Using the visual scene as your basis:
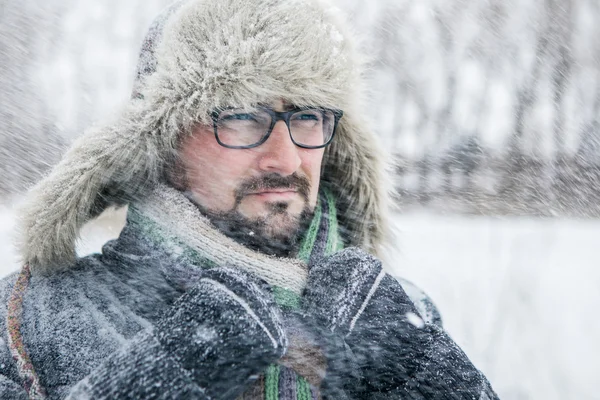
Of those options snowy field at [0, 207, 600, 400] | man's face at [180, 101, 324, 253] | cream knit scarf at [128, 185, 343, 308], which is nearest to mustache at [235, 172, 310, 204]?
man's face at [180, 101, 324, 253]

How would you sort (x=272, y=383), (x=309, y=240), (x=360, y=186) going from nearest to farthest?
(x=272, y=383)
(x=309, y=240)
(x=360, y=186)

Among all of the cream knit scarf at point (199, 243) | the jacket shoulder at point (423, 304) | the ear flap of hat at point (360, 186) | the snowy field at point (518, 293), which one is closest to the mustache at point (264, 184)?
the cream knit scarf at point (199, 243)

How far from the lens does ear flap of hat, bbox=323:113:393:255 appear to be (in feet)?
5.76

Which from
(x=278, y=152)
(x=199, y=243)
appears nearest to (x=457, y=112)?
(x=278, y=152)

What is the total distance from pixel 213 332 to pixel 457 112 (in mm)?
4235

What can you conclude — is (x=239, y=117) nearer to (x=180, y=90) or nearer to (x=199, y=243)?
(x=180, y=90)

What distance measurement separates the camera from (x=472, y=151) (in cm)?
480

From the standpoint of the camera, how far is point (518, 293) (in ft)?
11.4

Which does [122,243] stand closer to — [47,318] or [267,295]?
[47,318]

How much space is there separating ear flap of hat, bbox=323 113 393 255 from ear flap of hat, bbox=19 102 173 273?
1.94 feet

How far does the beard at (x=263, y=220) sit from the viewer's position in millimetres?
1360

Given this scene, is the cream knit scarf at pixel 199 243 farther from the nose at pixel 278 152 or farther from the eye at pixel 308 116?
the eye at pixel 308 116

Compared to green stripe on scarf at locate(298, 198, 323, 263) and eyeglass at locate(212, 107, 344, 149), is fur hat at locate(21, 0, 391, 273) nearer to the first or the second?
eyeglass at locate(212, 107, 344, 149)

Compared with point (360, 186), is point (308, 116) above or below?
above
